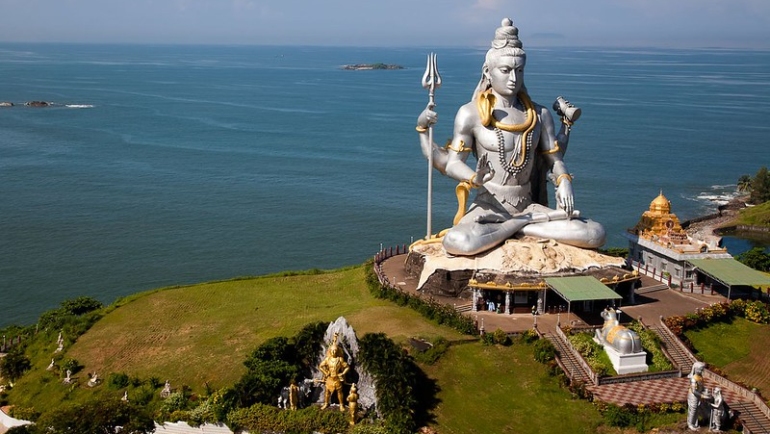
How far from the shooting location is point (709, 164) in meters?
66.8

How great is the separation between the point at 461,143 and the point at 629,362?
9340 millimetres

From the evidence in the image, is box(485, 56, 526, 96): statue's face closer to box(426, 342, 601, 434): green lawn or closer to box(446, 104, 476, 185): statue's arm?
box(446, 104, 476, 185): statue's arm

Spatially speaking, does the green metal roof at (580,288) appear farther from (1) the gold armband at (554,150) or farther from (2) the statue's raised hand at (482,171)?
(1) the gold armband at (554,150)

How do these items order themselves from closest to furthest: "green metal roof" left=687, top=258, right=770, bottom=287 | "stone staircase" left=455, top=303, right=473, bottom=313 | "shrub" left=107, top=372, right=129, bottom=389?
"shrub" left=107, top=372, right=129, bottom=389, "stone staircase" left=455, top=303, right=473, bottom=313, "green metal roof" left=687, top=258, right=770, bottom=287

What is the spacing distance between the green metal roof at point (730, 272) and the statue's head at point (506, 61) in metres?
8.83

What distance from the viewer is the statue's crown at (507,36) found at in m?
25.9

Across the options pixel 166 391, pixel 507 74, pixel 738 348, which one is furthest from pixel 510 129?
pixel 166 391

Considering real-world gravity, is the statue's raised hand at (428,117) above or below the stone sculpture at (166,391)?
above

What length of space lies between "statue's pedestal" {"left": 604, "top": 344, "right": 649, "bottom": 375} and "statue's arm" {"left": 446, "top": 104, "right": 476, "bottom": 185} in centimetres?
802

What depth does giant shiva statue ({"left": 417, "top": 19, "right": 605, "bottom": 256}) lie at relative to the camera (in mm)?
25641

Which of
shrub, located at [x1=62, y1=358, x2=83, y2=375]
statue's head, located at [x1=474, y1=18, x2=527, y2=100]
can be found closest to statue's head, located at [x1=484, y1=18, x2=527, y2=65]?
statue's head, located at [x1=474, y1=18, x2=527, y2=100]

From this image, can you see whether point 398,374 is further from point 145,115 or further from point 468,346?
point 145,115

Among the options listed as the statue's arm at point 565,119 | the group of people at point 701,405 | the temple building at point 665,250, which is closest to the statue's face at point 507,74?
the statue's arm at point 565,119

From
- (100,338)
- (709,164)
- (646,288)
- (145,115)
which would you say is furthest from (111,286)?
(145,115)
